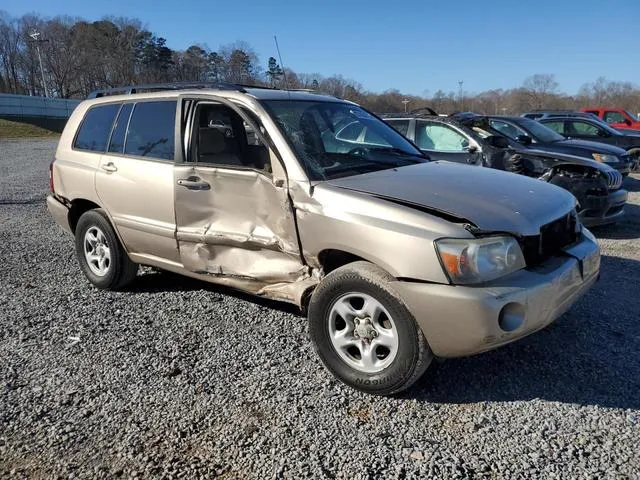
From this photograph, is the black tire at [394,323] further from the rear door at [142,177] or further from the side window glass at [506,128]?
the side window glass at [506,128]

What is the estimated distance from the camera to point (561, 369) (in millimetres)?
3307

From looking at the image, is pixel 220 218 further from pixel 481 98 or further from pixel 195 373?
pixel 481 98

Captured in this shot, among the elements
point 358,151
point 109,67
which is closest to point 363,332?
point 358,151

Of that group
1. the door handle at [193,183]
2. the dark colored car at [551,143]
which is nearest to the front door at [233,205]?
the door handle at [193,183]

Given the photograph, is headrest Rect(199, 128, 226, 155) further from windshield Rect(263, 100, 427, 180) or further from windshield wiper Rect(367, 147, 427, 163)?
windshield wiper Rect(367, 147, 427, 163)

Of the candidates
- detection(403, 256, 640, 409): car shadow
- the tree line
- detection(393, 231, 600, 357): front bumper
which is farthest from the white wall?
detection(393, 231, 600, 357): front bumper

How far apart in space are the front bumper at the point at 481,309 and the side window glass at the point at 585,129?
12.9 m

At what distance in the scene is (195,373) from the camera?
333 cm

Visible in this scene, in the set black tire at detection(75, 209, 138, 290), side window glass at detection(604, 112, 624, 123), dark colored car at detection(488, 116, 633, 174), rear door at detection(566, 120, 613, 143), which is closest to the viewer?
black tire at detection(75, 209, 138, 290)

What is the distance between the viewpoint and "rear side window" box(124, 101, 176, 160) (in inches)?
163

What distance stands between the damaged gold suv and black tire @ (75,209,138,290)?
0.02 m

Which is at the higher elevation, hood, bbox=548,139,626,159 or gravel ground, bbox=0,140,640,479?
hood, bbox=548,139,626,159

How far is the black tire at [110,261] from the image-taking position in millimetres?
4672

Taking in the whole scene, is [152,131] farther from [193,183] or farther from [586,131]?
[586,131]
